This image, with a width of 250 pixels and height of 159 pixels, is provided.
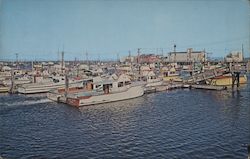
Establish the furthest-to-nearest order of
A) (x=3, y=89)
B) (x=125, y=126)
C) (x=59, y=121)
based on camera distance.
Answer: (x=3, y=89), (x=59, y=121), (x=125, y=126)

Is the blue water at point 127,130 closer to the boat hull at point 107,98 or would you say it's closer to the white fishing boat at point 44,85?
the boat hull at point 107,98

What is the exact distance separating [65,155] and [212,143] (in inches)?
235

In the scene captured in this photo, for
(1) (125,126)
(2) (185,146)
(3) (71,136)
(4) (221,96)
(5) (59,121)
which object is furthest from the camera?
(4) (221,96)

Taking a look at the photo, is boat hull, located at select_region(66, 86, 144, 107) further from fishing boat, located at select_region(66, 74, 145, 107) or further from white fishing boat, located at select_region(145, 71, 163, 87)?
white fishing boat, located at select_region(145, 71, 163, 87)

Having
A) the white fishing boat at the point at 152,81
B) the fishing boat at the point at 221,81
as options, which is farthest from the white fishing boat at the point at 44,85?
the fishing boat at the point at 221,81

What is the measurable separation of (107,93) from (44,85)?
957 centimetres

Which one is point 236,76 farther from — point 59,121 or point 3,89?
point 3,89

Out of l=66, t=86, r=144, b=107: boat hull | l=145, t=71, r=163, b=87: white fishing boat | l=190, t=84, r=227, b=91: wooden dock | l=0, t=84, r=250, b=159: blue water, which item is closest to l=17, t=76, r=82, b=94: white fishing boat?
l=0, t=84, r=250, b=159: blue water

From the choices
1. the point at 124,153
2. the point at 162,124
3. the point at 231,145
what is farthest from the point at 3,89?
the point at 231,145

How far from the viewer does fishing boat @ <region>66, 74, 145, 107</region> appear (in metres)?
21.7

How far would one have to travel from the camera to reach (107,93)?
75.5 ft

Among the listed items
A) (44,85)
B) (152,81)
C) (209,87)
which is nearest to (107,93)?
(44,85)

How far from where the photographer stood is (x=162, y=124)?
50.4ft

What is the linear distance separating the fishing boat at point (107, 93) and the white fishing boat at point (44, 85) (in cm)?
650
